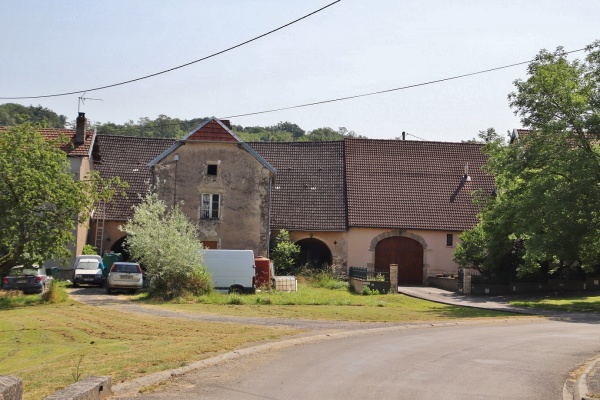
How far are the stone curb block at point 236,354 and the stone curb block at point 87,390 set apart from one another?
400mm

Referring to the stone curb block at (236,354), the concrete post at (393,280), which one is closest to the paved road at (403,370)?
the stone curb block at (236,354)

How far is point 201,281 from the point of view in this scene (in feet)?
105

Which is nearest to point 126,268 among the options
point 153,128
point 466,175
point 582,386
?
point 466,175

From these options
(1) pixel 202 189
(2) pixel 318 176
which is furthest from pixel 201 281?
(2) pixel 318 176

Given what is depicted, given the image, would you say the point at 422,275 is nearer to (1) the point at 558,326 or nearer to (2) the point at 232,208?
(2) the point at 232,208

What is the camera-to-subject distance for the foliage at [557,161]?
29703 mm

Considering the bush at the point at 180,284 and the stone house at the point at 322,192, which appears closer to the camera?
the bush at the point at 180,284

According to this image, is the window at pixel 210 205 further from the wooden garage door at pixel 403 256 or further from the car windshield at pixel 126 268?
the wooden garage door at pixel 403 256

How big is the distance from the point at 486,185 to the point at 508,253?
10861mm

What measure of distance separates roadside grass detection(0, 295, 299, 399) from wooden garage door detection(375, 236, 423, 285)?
70.8ft

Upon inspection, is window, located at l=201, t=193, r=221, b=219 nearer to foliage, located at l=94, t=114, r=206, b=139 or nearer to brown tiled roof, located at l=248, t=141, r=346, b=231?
brown tiled roof, located at l=248, t=141, r=346, b=231

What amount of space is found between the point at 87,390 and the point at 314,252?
3684 cm

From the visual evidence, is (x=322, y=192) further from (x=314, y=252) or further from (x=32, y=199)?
(x=32, y=199)

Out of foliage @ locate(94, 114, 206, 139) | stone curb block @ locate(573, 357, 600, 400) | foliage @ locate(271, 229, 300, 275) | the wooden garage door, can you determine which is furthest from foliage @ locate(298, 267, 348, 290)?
foliage @ locate(94, 114, 206, 139)
